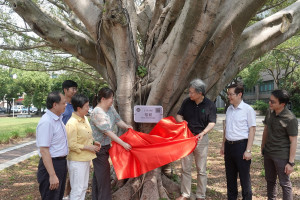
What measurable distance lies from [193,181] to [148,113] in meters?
2.21

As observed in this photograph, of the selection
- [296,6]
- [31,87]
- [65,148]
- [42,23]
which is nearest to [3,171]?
[42,23]

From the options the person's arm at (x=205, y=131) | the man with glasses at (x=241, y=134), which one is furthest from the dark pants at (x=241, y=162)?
the person's arm at (x=205, y=131)

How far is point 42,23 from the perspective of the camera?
4.45 m

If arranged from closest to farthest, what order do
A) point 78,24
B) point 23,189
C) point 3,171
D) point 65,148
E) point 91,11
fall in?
1. point 65,148
2. point 91,11
3. point 23,189
4. point 3,171
5. point 78,24

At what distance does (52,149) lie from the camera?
2783mm

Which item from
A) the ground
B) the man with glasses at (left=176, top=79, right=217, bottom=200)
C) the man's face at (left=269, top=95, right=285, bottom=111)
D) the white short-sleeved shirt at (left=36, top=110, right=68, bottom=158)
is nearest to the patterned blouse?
the white short-sleeved shirt at (left=36, top=110, right=68, bottom=158)

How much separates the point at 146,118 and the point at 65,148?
141cm

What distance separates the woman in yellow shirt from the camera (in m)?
3.10

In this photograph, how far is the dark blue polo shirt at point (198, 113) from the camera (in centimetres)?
362

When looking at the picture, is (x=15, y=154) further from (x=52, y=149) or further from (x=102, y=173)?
(x=52, y=149)

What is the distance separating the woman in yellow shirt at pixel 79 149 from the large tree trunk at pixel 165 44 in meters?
0.94

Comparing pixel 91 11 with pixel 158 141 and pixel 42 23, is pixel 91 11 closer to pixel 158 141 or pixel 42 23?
pixel 42 23

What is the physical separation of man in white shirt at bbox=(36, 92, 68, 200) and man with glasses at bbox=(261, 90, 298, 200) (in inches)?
103

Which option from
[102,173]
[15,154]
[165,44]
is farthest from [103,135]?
[15,154]
